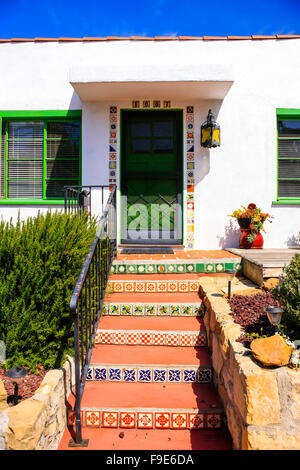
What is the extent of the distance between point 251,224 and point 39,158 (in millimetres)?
4219

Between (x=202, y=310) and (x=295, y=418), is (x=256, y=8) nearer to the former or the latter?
(x=202, y=310)

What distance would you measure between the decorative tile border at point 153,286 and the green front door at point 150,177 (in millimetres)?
2041

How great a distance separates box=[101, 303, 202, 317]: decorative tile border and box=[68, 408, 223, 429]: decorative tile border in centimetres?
117

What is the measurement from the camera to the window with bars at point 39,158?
6.07 m

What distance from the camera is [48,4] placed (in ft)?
17.4

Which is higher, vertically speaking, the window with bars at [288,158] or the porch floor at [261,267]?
the window with bars at [288,158]

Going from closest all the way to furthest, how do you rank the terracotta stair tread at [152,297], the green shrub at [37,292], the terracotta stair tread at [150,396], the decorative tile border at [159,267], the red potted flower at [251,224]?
the terracotta stair tread at [150,396], the green shrub at [37,292], the terracotta stair tread at [152,297], the decorative tile border at [159,267], the red potted flower at [251,224]

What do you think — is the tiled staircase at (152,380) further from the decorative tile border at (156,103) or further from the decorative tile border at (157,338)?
the decorative tile border at (156,103)

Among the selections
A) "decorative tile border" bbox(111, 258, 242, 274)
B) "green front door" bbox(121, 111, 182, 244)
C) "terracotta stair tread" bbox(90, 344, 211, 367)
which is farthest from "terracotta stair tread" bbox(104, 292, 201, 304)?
"green front door" bbox(121, 111, 182, 244)

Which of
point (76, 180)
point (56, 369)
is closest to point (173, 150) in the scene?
point (76, 180)

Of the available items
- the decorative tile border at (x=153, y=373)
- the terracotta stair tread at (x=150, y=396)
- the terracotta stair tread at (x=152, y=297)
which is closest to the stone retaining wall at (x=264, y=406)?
the terracotta stair tread at (x=150, y=396)

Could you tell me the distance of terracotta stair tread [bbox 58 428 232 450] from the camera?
7.62 ft

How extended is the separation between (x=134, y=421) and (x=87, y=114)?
5.13 m

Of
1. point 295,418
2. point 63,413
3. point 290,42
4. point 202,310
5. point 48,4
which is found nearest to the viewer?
point 295,418
